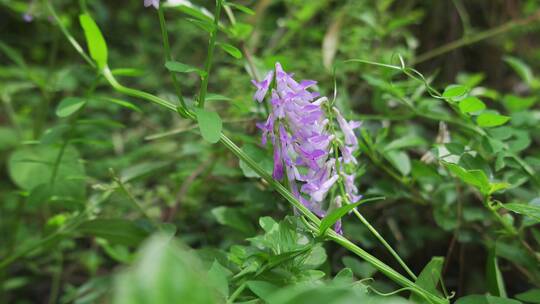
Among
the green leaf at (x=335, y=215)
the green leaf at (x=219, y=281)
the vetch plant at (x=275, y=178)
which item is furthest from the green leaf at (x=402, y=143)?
the green leaf at (x=219, y=281)

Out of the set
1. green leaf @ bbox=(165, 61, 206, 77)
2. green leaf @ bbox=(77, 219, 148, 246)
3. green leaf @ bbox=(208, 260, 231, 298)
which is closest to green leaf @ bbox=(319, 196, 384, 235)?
green leaf @ bbox=(208, 260, 231, 298)

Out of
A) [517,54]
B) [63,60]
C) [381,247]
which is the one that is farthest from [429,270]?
[63,60]

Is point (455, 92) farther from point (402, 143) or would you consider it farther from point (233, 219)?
point (233, 219)

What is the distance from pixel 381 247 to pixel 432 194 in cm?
20

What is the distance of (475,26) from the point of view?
1.81 metres

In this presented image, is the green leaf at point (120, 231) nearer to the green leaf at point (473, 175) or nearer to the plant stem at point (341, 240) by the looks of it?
the plant stem at point (341, 240)

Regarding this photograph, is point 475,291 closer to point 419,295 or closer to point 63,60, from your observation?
point 419,295

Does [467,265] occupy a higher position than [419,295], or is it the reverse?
[419,295]

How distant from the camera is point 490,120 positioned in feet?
2.82

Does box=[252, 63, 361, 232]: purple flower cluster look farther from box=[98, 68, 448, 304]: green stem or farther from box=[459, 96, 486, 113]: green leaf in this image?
box=[459, 96, 486, 113]: green leaf

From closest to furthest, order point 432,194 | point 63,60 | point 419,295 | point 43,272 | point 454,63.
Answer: point 419,295 → point 432,194 → point 43,272 → point 454,63 → point 63,60

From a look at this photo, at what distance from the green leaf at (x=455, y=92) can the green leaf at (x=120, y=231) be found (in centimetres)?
60

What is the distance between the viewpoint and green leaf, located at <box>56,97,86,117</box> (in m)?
0.83

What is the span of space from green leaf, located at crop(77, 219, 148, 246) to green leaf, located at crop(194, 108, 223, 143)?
0.40 meters
